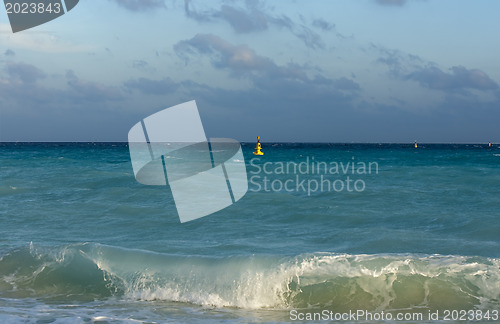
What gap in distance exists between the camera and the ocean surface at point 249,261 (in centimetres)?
633

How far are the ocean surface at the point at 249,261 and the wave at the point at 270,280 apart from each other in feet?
0.05

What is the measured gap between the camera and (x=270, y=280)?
7000 mm

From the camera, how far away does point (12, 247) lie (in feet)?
28.7

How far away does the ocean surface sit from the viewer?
633 centimetres

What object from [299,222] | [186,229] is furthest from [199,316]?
[299,222]

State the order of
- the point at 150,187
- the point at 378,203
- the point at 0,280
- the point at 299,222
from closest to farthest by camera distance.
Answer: the point at 0,280 < the point at 299,222 < the point at 378,203 < the point at 150,187

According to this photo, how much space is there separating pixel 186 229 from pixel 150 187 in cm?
667

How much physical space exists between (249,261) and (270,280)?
66 centimetres

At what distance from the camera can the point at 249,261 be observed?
7578mm

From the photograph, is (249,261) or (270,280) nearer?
(270,280)

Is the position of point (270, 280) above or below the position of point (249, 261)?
below

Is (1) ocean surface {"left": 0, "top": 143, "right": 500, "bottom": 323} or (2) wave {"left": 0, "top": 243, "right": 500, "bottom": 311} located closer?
(1) ocean surface {"left": 0, "top": 143, "right": 500, "bottom": 323}

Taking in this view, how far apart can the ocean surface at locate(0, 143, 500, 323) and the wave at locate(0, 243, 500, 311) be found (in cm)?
2

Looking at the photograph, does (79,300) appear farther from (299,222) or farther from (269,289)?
(299,222)
